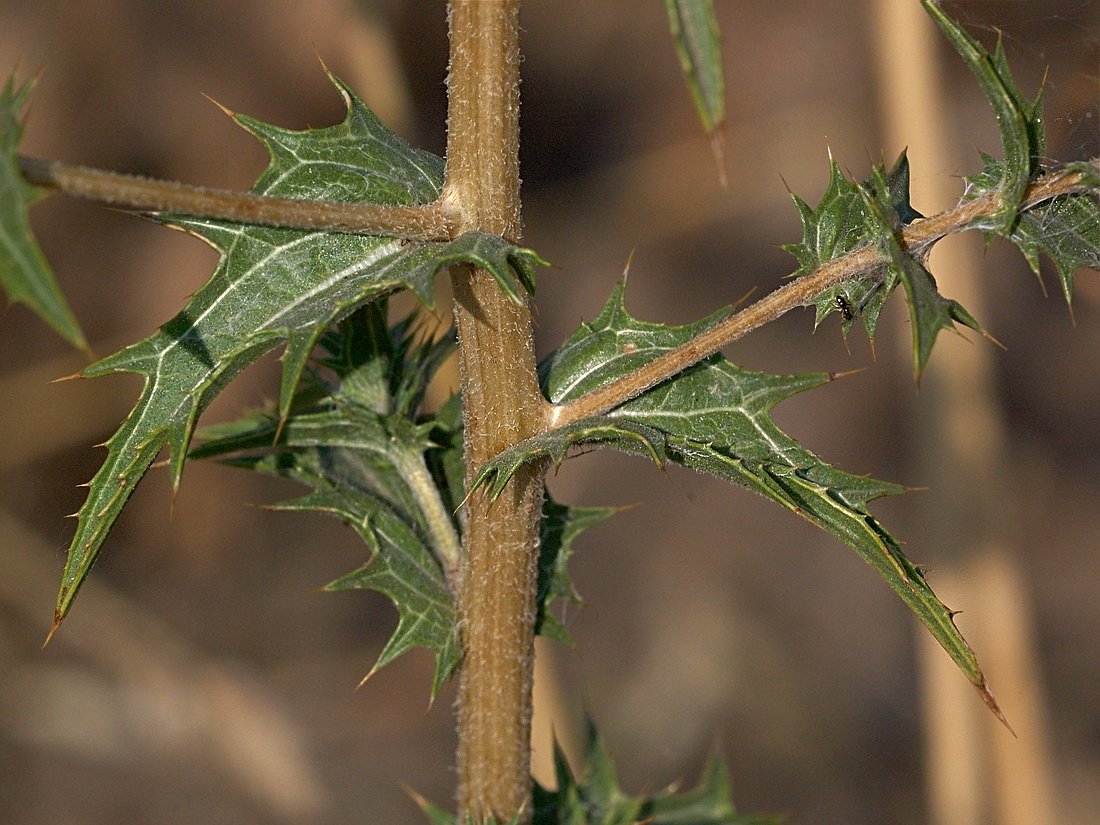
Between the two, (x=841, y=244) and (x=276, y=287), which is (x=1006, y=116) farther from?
(x=276, y=287)

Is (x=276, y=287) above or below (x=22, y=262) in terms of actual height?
above

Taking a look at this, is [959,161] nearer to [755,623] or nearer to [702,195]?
[702,195]

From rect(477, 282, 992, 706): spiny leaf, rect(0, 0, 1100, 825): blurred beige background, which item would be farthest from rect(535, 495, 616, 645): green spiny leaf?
rect(0, 0, 1100, 825): blurred beige background

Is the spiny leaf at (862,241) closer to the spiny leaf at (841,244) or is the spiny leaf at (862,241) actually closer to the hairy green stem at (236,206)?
the spiny leaf at (841,244)

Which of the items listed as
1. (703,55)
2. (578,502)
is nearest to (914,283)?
(703,55)

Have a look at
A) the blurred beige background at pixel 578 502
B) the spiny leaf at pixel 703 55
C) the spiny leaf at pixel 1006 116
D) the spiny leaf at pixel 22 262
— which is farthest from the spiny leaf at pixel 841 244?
the blurred beige background at pixel 578 502

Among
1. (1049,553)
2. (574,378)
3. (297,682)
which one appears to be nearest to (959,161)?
(1049,553)
